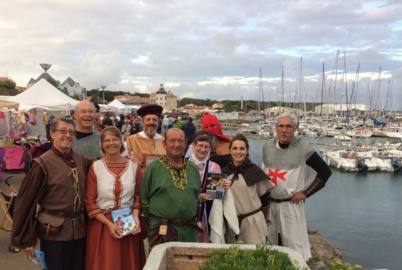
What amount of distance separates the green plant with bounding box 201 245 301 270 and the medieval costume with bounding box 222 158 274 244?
0.82 metres

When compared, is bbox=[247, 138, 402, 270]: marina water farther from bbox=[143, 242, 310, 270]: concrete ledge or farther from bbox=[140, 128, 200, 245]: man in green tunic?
bbox=[143, 242, 310, 270]: concrete ledge

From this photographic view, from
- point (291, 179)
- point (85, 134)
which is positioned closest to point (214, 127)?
point (291, 179)

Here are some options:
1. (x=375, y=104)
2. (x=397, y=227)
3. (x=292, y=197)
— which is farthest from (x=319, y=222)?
(x=375, y=104)

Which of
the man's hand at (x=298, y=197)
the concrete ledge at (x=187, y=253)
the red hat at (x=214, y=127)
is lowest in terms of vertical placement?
the concrete ledge at (x=187, y=253)

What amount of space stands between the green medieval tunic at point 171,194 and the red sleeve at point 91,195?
1.27 ft

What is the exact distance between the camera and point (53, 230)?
2.79 meters

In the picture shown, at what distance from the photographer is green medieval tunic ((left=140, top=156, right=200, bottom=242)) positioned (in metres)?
2.88

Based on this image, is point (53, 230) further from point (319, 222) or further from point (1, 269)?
point (319, 222)

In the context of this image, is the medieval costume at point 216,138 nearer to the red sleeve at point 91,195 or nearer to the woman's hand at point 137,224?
the woman's hand at point 137,224

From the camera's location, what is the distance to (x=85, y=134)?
3.65 m

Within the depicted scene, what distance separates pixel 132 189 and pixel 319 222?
45.1ft

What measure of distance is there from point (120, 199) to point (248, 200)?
4.07ft

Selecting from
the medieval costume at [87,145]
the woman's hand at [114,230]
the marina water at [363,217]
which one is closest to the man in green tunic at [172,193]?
the woman's hand at [114,230]

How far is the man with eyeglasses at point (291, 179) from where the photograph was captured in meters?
3.69
